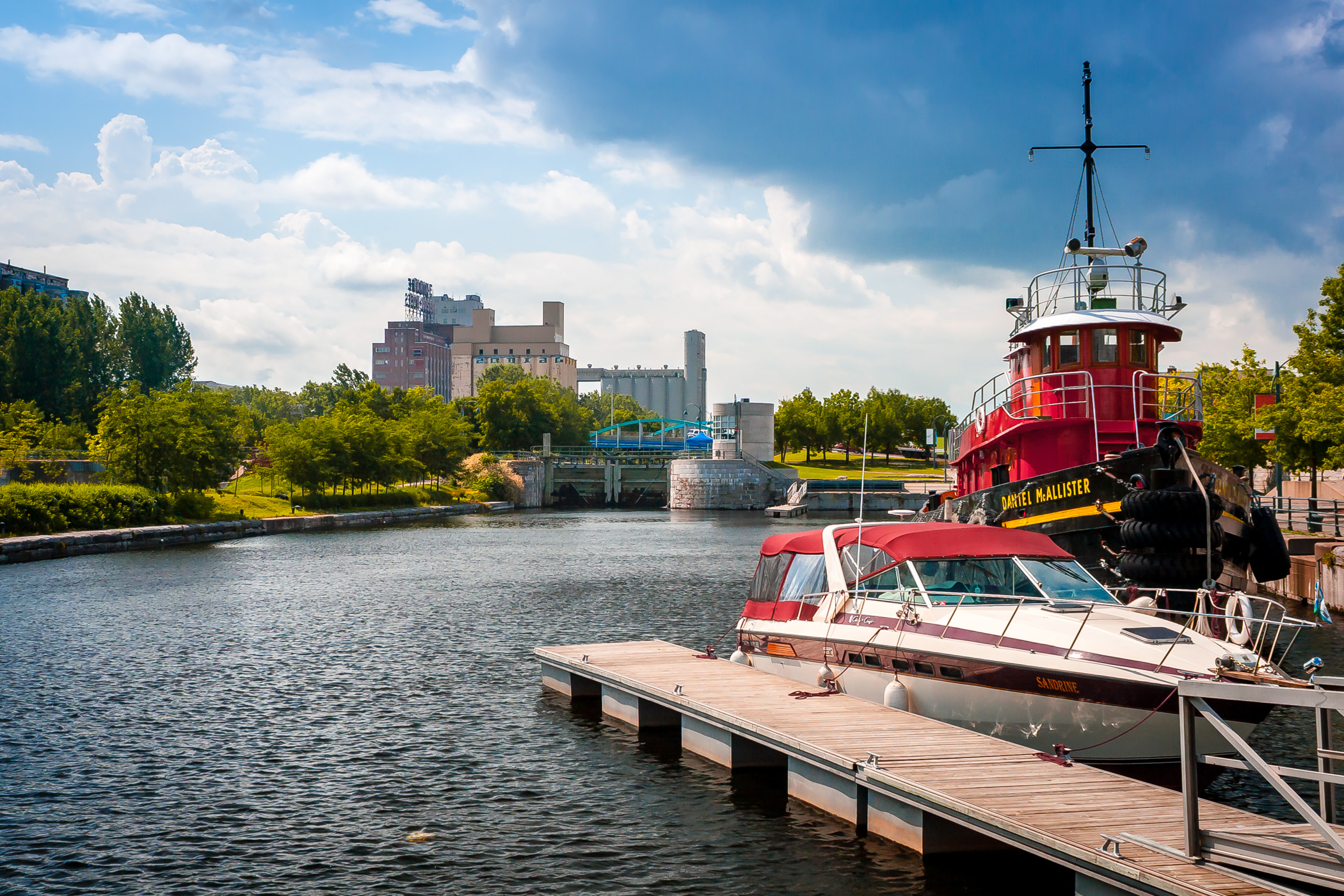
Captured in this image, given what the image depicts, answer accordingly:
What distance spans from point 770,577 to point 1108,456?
761 cm

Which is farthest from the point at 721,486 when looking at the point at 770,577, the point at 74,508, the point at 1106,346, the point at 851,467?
the point at 770,577

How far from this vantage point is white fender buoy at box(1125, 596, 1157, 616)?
1235cm

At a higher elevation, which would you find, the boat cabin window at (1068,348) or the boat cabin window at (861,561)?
the boat cabin window at (1068,348)

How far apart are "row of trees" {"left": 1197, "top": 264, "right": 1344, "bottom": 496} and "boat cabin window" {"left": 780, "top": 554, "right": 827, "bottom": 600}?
25.1 meters

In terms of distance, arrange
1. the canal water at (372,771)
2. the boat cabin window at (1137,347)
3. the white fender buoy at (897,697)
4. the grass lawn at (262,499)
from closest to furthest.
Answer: the canal water at (372,771) < the white fender buoy at (897,697) < the boat cabin window at (1137,347) < the grass lawn at (262,499)

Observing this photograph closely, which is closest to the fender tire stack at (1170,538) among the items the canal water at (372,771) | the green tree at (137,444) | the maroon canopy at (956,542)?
the canal water at (372,771)

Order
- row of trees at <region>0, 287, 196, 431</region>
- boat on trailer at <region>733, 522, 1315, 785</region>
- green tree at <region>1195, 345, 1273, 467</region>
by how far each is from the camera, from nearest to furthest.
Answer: boat on trailer at <region>733, 522, 1315, 785</region>
green tree at <region>1195, 345, 1273, 467</region>
row of trees at <region>0, 287, 196, 431</region>

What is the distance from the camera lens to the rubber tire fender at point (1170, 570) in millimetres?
16562

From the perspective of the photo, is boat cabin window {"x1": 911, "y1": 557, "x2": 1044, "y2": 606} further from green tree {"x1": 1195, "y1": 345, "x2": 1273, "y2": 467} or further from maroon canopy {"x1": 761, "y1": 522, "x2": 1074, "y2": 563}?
green tree {"x1": 1195, "y1": 345, "x2": 1273, "y2": 467}

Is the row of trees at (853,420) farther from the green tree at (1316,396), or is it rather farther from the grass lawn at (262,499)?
the green tree at (1316,396)

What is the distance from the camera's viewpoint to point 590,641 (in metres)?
24.1

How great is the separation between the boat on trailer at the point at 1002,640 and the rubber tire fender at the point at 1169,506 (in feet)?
4.14

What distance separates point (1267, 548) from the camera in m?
19.2

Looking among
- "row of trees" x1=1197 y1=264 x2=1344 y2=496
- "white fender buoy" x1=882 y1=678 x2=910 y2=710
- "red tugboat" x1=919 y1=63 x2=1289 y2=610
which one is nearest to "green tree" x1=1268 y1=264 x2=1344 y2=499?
"row of trees" x1=1197 y1=264 x2=1344 y2=496
